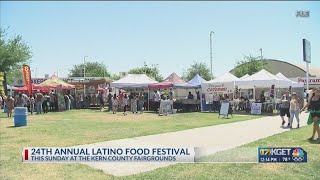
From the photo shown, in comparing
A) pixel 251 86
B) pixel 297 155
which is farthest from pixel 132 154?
pixel 251 86

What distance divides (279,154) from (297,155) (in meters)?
0.46

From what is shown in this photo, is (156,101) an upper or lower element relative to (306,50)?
lower

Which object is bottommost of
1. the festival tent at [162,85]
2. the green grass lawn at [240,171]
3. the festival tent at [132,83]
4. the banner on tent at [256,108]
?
the green grass lawn at [240,171]

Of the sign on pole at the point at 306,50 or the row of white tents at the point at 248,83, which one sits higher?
the sign on pole at the point at 306,50

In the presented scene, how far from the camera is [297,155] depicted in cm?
676

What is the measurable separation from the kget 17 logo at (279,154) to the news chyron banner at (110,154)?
1197mm

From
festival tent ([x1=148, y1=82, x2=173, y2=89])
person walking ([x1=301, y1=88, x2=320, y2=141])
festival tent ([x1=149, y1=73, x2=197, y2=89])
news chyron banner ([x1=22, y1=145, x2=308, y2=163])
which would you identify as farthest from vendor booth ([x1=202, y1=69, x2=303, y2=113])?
news chyron banner ([x1=22, y1=145, x2=308, y2=163])

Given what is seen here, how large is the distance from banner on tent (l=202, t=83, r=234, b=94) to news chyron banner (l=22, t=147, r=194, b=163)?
21.1m

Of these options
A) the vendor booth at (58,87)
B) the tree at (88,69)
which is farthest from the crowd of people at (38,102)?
the tree at (88,69)

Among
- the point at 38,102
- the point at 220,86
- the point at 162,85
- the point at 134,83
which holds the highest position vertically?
the point at 134,83

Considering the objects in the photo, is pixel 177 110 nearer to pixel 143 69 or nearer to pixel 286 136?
pixel 286 136

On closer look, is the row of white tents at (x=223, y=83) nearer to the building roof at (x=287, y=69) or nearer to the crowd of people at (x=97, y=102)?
the crowd of people at (x=97, y=102)

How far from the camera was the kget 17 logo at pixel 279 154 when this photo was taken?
255 inches

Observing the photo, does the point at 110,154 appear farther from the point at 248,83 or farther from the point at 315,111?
the point at 248,83
